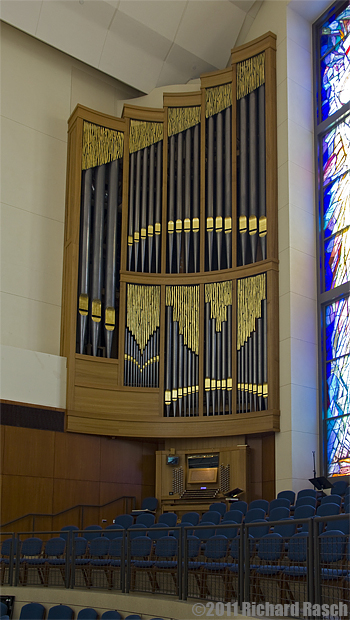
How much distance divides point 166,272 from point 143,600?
7414 mm

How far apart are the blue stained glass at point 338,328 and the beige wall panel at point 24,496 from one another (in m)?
5.13

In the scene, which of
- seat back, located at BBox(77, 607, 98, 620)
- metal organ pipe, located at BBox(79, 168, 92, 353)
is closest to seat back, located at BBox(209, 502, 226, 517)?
seat back, located at BBox(77, 607, 98, 620)

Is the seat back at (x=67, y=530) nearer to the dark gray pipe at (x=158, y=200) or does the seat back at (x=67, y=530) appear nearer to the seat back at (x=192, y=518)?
the seat back at (x=192, y=518)

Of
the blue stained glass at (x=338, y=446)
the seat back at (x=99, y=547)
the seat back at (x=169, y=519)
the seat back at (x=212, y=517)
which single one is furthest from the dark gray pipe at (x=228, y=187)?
the seat back at (x=99, y=547)

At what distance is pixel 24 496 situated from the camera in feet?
36.4

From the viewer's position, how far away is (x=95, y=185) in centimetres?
1336

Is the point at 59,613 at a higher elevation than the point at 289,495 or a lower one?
lower

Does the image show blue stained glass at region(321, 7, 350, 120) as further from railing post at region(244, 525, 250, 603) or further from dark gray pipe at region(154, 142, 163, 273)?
railing post at region(244, 525, 250, 603)

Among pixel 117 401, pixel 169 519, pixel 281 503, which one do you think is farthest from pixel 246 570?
pixel 117 401

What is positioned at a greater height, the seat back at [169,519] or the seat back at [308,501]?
the seat back at [308,501]

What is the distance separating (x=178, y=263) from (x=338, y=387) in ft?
12.6

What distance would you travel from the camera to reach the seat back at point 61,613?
277 inches

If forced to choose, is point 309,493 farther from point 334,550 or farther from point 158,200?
point 158,200

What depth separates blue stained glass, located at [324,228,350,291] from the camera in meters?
11.3
